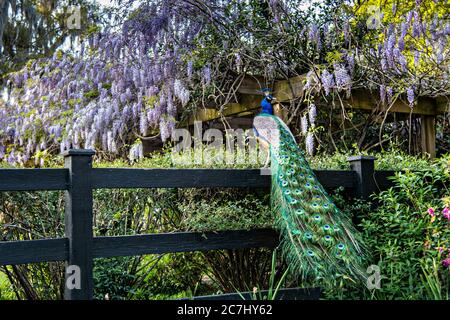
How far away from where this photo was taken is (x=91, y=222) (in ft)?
9.93

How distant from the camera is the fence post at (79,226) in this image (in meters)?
2.93

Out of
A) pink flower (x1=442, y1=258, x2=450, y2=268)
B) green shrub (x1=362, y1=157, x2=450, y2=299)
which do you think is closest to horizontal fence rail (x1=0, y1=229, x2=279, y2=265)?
green shrub (x1=362, y1=157, x2=450, y2=299)

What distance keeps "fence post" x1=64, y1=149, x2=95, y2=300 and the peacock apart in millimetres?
1158

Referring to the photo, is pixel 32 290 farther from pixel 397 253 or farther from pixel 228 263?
pixel 397 253

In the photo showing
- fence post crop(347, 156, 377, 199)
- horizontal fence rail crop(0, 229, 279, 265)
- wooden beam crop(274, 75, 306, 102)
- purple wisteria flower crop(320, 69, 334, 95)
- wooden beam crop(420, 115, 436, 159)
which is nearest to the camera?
horizontal fence rail crop(0, 229, 279, 265)

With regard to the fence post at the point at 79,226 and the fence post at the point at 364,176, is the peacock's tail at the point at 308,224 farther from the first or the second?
the fence post at the point at 79,226

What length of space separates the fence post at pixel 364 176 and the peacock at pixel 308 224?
42 centimetres

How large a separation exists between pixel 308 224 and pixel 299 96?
2.83 m

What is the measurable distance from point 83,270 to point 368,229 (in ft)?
5.99

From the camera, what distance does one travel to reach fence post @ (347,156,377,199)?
3.94 metres

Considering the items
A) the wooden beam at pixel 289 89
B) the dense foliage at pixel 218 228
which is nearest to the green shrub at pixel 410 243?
the dense foliage at pixel 218 228

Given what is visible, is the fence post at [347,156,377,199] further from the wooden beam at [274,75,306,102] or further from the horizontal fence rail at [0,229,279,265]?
the wooden beam at [274,75,306,102]
